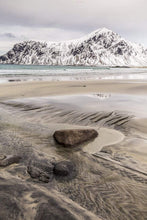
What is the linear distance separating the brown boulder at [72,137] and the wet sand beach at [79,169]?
0.36ft

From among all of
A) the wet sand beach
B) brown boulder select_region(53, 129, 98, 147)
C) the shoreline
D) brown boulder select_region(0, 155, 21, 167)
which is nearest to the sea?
the shoreline

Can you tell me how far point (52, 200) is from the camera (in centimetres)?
154

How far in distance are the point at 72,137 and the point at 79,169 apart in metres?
0.85

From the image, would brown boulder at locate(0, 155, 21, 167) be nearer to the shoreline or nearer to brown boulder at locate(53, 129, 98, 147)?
brown boulder at locate(53, 129, 98, 147)

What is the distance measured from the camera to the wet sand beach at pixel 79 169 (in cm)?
150

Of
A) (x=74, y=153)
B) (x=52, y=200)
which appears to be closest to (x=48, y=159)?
(x=74, y=153)

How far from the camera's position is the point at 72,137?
3.18m

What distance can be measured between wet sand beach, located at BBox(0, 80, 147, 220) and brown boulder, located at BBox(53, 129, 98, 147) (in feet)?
0.36

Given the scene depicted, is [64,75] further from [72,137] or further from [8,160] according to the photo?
[8,160]

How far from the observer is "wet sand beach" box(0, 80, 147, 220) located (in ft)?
4.92

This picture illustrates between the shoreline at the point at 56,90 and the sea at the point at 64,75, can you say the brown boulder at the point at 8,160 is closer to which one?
the shoreline at the point at 56,90

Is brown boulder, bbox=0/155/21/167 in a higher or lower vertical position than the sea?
lower

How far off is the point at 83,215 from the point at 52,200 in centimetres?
30

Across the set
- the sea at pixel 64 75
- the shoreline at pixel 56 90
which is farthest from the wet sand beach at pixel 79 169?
the sea at pixel 64 75
